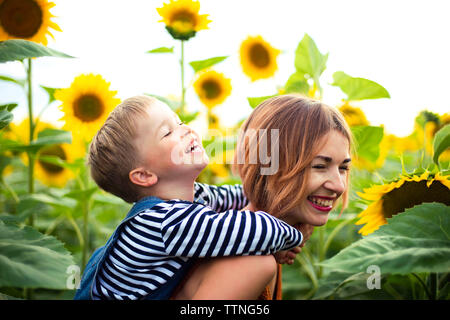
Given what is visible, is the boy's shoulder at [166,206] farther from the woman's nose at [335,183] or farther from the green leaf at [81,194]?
the green leaf at [81,194]

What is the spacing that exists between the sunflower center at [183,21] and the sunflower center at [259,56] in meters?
0.45

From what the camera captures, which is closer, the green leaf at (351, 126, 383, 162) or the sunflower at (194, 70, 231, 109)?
the green leaf at (351, 126, 383, 162)

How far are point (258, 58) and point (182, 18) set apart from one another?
488 millimetres

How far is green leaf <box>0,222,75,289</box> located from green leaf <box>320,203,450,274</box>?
37cm

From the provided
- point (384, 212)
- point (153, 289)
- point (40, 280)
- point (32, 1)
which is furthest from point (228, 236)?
point (32, 1)

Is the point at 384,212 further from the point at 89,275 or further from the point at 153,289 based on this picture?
the point at 89,275

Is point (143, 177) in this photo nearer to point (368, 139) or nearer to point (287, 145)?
point (287, 145)

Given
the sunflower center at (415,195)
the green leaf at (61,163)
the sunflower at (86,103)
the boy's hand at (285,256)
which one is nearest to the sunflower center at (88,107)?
the sunflower at (86,103)

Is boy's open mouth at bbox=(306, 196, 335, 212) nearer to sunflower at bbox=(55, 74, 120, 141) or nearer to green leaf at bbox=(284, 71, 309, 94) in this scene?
green leaf at bbox=(284, 71, 309, 94)

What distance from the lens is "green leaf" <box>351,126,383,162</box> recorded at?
110cm

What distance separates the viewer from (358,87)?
112cm

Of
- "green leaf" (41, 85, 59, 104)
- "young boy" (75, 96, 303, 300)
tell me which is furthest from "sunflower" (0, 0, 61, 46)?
"young boy" (75, 96, 303, 300)

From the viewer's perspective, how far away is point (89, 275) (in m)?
0.80

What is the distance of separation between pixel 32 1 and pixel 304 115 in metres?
0.83
